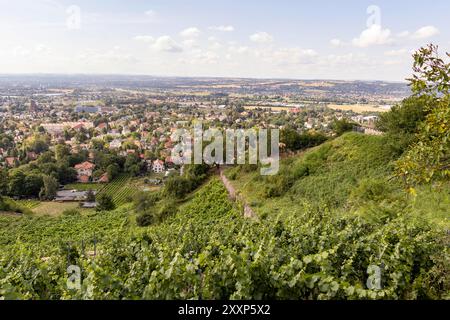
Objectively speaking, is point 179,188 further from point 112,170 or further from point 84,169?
point 84,169

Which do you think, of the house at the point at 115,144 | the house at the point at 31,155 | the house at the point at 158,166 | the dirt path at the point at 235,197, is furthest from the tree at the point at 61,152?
the dirt path at the point at 235,197

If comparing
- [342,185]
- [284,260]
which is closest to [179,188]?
[342,185]

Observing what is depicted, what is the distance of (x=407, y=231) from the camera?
288 inches

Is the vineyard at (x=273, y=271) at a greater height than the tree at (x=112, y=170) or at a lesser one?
greater

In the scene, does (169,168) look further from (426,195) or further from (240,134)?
(426,195)

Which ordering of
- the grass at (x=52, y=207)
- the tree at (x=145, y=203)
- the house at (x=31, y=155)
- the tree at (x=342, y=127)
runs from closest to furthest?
the tree at (x=342, y=127) → the tree at (x=145, y=203) → the grass at (x=52, y=207) → the house at (x=31, y=155)

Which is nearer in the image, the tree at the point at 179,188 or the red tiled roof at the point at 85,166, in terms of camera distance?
the tree at the point at 179,188

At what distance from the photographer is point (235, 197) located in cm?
2030

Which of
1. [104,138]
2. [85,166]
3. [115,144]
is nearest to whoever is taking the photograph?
[85,166]

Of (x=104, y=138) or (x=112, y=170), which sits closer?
(x=112, y=170)

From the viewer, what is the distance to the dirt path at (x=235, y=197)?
16853mm

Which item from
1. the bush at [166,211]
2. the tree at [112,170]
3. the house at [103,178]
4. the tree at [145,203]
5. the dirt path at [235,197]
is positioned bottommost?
the house at [103,178]

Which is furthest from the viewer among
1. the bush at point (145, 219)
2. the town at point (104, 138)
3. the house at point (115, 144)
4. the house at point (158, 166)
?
the house at point (115, 144)

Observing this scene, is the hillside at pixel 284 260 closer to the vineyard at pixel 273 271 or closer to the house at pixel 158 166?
the vineyard at pixel 273 271
